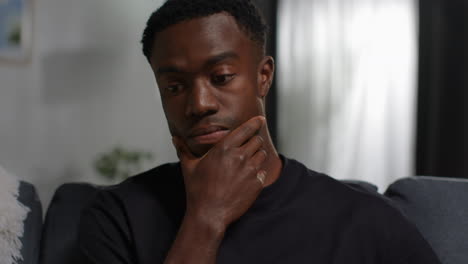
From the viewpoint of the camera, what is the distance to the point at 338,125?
3051mm

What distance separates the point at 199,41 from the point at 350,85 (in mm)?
2161

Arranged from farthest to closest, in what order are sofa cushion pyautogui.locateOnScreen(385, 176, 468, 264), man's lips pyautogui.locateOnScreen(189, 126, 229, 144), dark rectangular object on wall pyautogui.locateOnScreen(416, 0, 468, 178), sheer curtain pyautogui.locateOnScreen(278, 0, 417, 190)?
sheer curtain pyautogui.locateOnScreen(278, 0, 417, 190)
dark rectangular object on wall pyautogui.locateOnScreen(416, 0, 468, 178)
sofa cushion pyautogui.locateOnScreen(385, 176, 468, 264)
man's lips pyautogui.locateOnScreen(189, 126, 229, 144)

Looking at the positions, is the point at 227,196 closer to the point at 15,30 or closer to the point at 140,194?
the point at 140,194

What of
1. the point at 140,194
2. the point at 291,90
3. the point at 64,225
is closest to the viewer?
the point at 140,194

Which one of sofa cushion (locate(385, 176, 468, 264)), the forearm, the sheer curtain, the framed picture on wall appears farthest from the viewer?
the sheer curtain

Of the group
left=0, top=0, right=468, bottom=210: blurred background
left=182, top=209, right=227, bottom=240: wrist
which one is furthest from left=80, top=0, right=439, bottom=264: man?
left=0, top=0, right=468, bottom=210: blurred background

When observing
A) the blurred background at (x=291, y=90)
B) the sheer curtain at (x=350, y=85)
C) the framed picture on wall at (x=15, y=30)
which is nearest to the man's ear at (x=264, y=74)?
the blurred background at (x=291, y=90)

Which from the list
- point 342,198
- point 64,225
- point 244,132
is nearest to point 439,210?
point 342,198

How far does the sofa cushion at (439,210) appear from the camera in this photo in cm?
127

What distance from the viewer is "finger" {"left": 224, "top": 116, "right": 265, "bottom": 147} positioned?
101 centimetres

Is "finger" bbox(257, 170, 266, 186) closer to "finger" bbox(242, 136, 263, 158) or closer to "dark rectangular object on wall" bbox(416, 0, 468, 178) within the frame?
"finger" bbox(242, 136, 263, 158)

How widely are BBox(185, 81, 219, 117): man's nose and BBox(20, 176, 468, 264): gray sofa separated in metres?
0.50

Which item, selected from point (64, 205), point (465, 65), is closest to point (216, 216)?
point (64, 205)

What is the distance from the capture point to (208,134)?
1.02 meters
